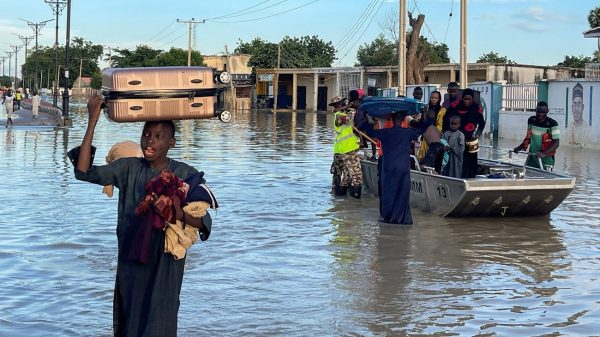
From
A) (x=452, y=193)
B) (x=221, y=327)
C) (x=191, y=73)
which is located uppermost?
(x=191, y=73)

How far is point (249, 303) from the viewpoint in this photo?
7801 mm

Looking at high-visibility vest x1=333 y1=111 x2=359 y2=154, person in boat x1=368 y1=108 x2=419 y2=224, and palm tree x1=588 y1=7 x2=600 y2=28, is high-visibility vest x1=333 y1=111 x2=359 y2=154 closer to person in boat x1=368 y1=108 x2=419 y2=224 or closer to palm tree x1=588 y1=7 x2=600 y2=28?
person in boat x1=368 y1=108 x2=419 y2=224

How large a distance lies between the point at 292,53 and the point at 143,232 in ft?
280

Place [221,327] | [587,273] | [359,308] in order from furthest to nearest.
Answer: [587,273] → [359,308] → [221,327]

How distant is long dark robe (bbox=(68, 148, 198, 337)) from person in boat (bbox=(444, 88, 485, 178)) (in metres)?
8.34

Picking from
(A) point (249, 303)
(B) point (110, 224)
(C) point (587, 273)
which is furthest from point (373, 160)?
(A) point (249, 303)

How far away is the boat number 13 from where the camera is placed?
12.2m

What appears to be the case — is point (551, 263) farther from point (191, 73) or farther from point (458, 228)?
point (191, 73)

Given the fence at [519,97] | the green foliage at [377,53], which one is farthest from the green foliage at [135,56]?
the fence at [519,97]

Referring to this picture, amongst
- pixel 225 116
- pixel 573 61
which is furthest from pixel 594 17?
pixel 225 116

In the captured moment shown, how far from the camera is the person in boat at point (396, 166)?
1179 centimetres

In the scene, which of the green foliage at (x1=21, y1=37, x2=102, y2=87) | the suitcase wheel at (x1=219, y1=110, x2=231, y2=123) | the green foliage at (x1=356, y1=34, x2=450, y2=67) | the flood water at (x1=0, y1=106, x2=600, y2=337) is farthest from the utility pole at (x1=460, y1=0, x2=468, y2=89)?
the green foliage at (x1=21, y1=37, x2=102, y2=87)

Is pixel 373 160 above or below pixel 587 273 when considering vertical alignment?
above

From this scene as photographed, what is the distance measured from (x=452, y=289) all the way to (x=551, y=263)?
1.79 metres
